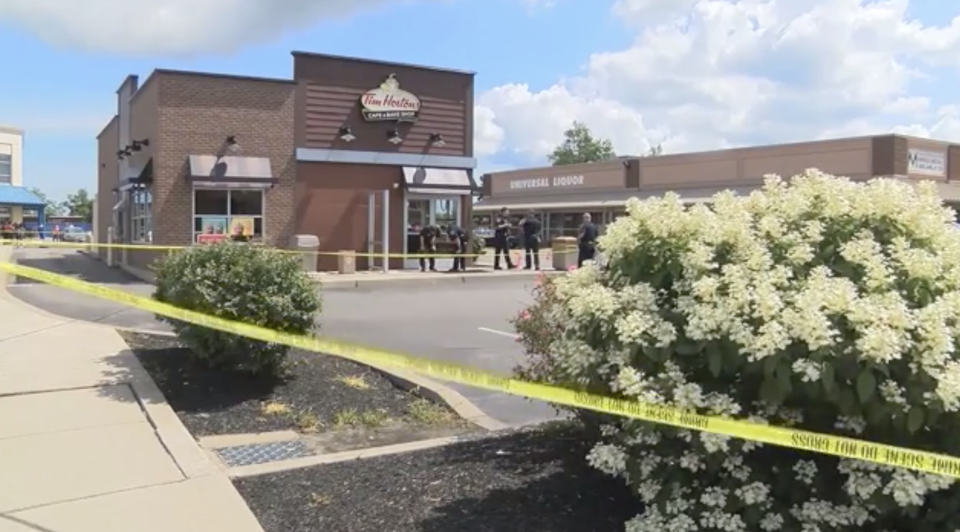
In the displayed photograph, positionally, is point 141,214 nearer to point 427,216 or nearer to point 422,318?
point 427,216

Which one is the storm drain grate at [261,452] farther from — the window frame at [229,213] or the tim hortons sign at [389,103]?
the tim hortons sign at [389,103]

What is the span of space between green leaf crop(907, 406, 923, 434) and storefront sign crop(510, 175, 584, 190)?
4470 cm

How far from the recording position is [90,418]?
5883mm

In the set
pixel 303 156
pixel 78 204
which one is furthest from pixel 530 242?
pixel 78 204

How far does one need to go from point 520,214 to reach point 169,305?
4401cm

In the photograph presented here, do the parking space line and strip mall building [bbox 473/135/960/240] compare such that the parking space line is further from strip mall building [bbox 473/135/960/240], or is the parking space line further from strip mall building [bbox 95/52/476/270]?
strip mall building [bbox 473/135/960/240]

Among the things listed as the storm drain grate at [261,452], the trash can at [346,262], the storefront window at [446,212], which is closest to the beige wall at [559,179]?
the storefront window at [446,212]

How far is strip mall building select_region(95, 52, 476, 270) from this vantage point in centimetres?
1998

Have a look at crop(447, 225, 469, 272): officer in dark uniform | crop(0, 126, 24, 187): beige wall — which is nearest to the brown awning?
crop(447, 225, 469, 272): officer in dark uniform

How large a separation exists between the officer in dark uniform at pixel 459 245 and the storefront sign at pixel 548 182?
24.7 metres

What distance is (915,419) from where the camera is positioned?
284cm

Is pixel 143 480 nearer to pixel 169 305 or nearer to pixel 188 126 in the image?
pixel 169 305

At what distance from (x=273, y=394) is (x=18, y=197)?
6591 cm

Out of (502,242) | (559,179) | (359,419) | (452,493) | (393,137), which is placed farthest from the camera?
(559,179)
